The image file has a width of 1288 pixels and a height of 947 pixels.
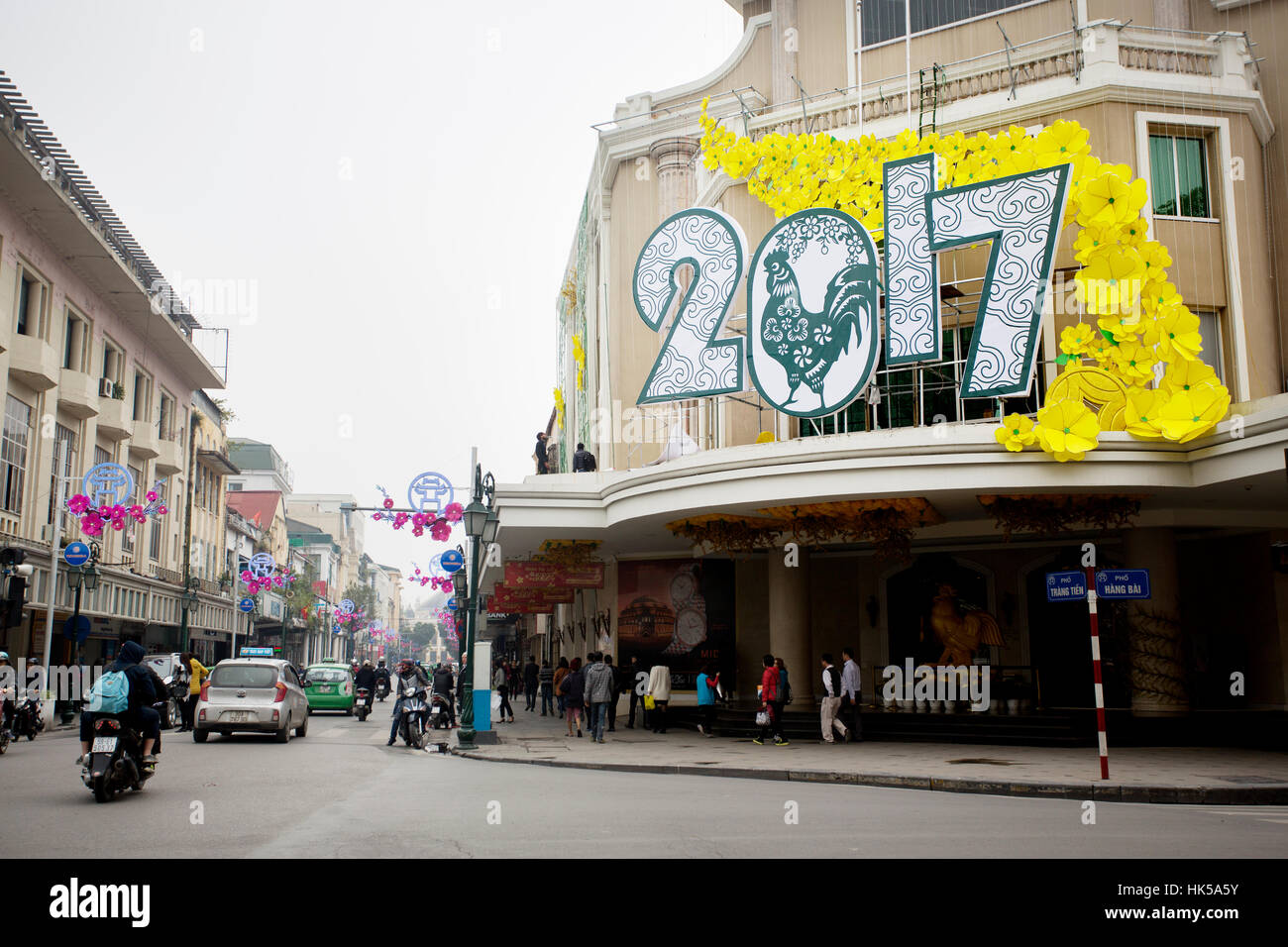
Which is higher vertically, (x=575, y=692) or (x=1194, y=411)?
(x=1194, y=411)

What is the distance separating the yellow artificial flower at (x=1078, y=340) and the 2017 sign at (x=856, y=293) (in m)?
1.39

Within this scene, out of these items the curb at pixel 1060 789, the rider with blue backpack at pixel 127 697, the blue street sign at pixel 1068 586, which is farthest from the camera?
the blue street sign at pixel 1068 586

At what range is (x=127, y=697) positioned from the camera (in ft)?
36.6

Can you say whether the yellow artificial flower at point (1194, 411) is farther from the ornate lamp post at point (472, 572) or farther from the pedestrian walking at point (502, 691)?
the pedestrian walking at point (502, 691)

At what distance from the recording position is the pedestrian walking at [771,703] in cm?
1989

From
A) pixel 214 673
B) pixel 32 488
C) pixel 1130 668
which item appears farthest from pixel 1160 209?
pixel 32 488

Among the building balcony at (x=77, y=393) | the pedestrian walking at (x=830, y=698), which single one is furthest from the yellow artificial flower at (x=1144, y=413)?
the building balcony at (x=77, y=393)

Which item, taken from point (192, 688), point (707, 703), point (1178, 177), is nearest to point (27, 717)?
point (192, 688)

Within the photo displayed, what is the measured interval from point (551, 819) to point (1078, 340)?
527 inches

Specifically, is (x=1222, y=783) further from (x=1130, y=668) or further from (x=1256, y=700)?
(x=1256, y=700)

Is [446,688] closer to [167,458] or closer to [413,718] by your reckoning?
[413,718]

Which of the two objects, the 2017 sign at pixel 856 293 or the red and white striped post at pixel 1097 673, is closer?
the red and white striped post at pixel 1097 673

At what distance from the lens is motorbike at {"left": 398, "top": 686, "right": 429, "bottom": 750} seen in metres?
20.9

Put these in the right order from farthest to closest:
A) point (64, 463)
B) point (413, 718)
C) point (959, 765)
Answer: point (64, 463), point (413, 718), point (959, 765)
